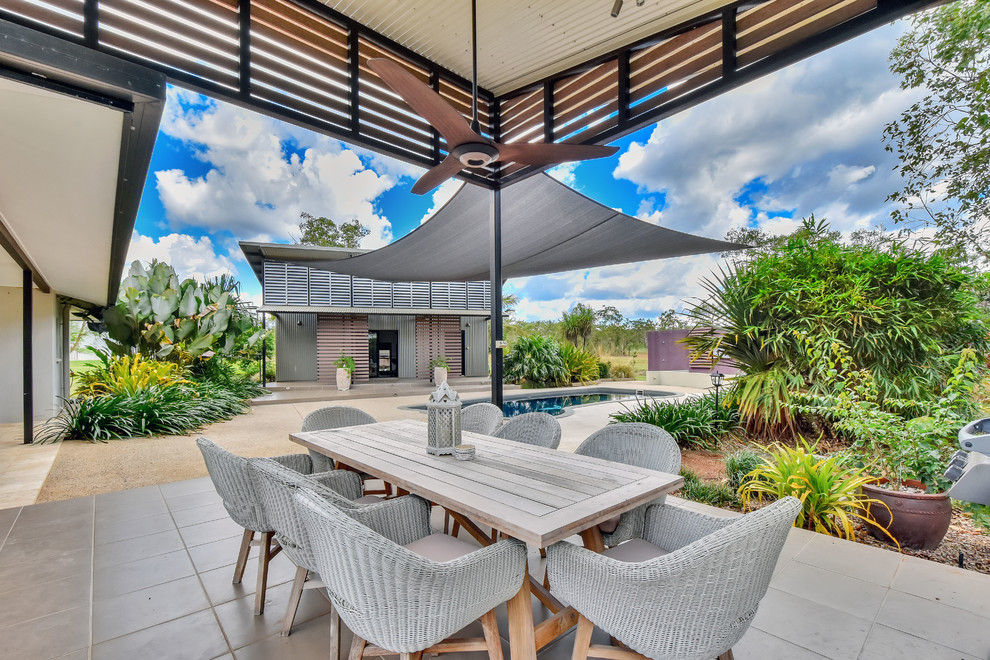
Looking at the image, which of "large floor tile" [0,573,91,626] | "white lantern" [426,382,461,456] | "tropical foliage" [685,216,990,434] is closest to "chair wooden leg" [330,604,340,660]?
"white lantern" [426,382,461,456]

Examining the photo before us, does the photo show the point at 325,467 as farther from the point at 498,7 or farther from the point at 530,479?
the point at 498,7

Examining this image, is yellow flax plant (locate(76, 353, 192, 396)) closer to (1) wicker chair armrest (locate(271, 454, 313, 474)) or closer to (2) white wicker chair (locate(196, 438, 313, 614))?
(1) wicker chair armrest (locate(271, 454, 313, 474))

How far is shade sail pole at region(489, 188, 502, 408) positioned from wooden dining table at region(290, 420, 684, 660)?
1.87 metres

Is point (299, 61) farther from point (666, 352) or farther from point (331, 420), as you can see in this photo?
point (666, 352)

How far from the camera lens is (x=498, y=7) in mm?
2965

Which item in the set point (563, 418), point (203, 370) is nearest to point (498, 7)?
point (563, 418)

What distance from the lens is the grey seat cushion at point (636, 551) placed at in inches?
65.7

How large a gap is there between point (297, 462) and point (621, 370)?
13.0 meters

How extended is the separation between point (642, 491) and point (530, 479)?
1.38 ft

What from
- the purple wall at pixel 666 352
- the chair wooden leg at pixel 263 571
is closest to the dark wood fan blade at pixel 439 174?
the chair wooden leg at pixel 263 571

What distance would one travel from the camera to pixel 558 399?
34.7 feet

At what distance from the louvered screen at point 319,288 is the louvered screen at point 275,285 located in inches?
22.7

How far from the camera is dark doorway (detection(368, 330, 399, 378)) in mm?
13898

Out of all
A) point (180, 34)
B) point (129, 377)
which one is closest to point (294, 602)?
point (180, 34)
